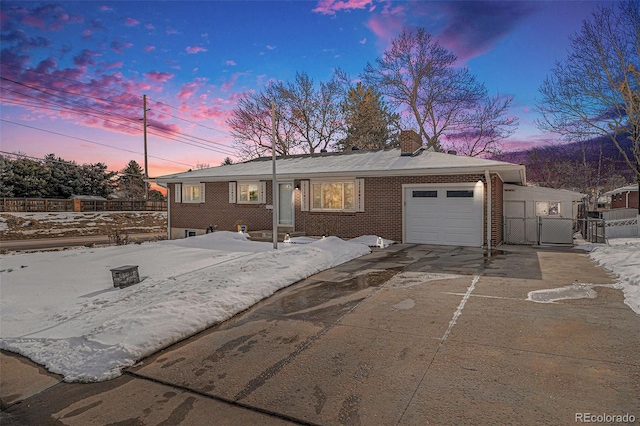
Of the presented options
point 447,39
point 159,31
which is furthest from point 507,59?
point 159,31

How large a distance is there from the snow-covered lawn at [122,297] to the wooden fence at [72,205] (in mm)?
23186

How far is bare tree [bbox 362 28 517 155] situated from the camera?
26328 mm

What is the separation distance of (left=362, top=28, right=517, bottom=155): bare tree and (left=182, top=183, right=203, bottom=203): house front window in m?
17.1

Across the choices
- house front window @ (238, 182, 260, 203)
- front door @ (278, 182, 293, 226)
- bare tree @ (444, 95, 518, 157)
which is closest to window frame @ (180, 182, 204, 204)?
house front window @ (238, 182, 260, 203)

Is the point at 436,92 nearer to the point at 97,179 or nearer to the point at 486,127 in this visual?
the point at 486,127

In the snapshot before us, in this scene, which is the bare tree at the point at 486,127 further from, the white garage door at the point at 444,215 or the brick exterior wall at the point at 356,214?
the white garage door at the point at 444,215

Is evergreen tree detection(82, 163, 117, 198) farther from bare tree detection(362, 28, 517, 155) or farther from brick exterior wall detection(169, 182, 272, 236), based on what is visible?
bare tree detection(362, 28, 517, 155)

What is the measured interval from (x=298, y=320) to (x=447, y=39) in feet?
84.1

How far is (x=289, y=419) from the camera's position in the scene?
2.71m

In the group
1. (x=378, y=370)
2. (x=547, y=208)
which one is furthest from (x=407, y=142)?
(x=378, y=370)

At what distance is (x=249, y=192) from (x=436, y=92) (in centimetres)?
1842

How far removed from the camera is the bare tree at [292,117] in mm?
30719

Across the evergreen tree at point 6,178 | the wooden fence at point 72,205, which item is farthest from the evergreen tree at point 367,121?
the evergreen tree at point 6,178

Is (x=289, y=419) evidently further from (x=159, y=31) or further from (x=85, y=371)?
(x=159, y=31)
